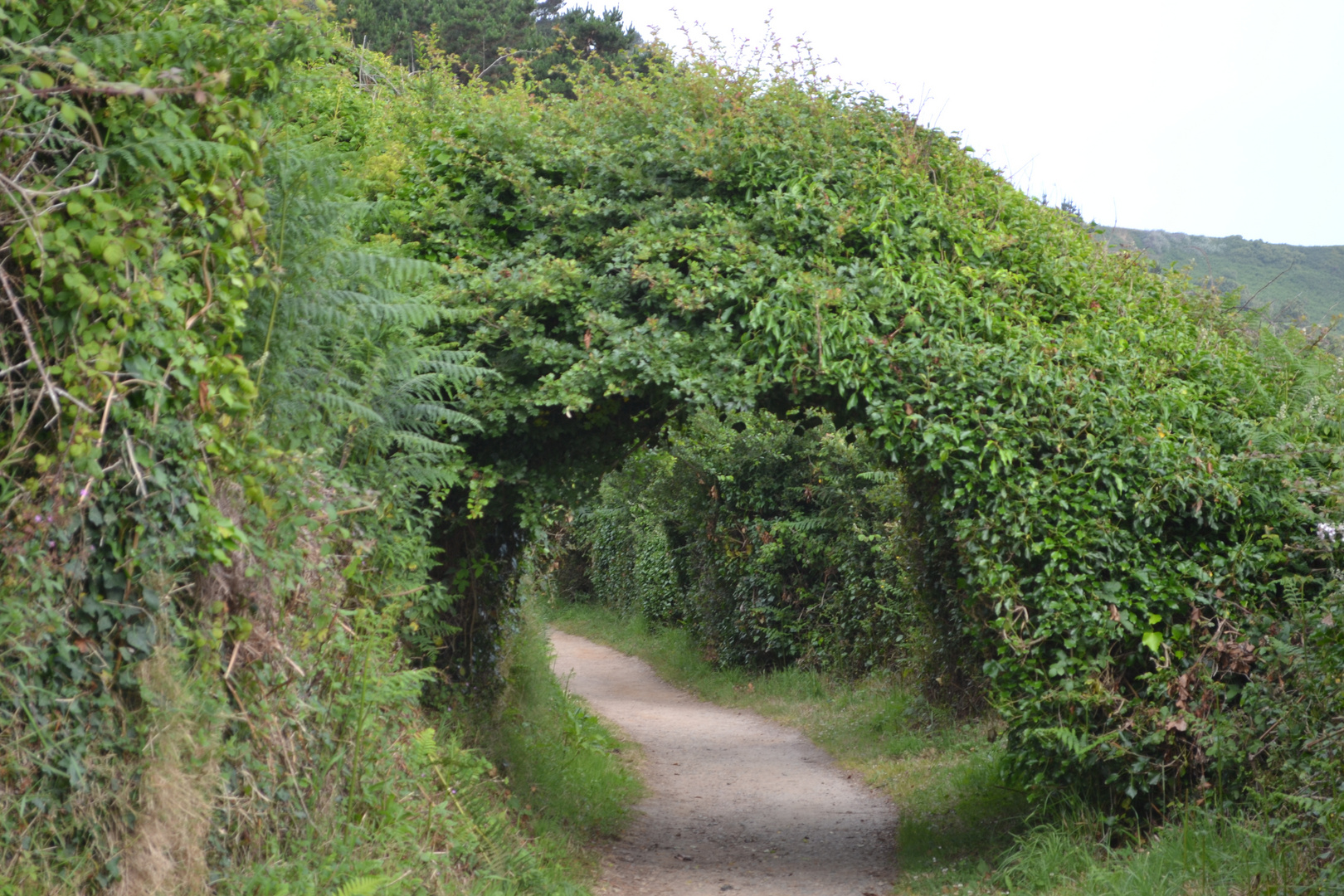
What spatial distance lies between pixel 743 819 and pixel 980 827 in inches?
107

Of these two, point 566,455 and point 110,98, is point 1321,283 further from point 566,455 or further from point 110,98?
point 110,98

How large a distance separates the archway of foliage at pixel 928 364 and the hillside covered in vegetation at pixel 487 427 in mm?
38

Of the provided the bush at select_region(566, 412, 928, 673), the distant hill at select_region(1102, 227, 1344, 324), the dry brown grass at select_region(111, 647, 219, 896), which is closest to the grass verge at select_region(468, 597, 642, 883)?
the bush at select_region(566, 412, 928, 673)

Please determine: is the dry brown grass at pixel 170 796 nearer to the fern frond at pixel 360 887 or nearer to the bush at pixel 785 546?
the fern frond at pixel 360 887

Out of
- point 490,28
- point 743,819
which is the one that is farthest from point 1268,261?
point 743,819

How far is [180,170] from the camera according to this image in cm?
398

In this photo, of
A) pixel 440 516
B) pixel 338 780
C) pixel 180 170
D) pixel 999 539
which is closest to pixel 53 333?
pixel 180 170

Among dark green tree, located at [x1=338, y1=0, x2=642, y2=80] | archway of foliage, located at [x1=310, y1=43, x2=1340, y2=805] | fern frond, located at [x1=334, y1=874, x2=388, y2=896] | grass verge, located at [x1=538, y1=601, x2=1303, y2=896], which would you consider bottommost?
grass verge, located at [x1=538, y1=601, x2=1303, y2=896]

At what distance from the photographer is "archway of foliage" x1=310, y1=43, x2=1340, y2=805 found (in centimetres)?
662

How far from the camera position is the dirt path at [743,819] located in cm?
802

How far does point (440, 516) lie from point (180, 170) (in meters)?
4.12

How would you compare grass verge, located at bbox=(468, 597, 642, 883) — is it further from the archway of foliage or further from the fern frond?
the fern frond

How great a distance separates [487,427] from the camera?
7.30 m

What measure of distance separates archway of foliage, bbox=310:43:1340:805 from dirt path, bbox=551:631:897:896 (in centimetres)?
223
